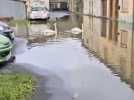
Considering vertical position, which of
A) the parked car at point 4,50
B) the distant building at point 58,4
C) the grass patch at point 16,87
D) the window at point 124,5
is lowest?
the distant building at point 58,4

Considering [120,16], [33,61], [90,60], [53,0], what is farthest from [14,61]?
[53,0]

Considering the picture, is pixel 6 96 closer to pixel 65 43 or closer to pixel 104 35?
pixel 65 43

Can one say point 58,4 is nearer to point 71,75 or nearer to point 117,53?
point 117,53

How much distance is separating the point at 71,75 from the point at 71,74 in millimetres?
173

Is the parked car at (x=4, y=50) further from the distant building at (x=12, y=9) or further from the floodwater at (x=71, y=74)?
the distant building at (x=12, y=9)

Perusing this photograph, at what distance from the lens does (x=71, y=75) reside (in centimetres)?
1232

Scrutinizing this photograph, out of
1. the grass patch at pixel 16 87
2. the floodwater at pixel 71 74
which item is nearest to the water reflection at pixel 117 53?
the floodwater at pixel 71 74

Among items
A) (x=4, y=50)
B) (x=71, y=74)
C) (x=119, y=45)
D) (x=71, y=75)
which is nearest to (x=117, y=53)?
(x=119, y=45)

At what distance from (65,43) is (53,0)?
71.1 meters

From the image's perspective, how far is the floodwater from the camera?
9.63 metres

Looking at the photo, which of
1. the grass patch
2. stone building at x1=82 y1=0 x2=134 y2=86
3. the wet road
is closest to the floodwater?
the wet road

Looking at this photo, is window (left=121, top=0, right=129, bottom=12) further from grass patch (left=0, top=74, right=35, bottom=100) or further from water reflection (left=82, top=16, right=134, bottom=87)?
grass patch (left=0, top=74, right=35, bottom=100)

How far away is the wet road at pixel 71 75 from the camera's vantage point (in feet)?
31.6

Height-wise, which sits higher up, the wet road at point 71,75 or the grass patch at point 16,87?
the grass patch at point 16,87
